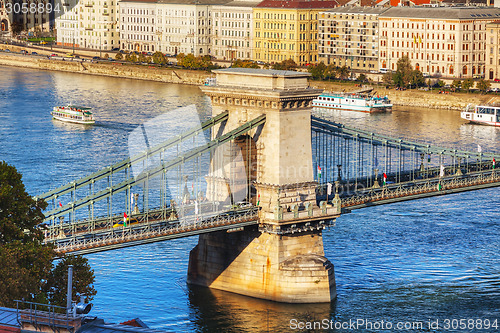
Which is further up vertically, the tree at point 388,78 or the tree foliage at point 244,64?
the tree foliage at point 244,64

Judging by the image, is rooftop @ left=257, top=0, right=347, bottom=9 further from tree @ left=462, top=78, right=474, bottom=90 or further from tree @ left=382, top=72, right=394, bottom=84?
tree @ left=462, top=78, right=474, bottom=90

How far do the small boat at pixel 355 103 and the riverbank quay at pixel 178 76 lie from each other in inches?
130

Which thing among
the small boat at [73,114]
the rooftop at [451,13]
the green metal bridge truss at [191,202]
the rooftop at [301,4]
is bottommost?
the small boat at [73,114]

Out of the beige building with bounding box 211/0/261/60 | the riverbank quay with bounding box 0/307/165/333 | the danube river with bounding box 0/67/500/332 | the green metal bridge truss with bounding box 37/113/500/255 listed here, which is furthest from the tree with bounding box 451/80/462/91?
the riverbank quay with bounding box 0/307/165/333

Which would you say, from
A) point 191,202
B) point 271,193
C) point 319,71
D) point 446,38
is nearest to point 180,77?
point 319,71

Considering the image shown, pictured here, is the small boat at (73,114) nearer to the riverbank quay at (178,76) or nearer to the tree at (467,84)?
the riverbank quay at (178,76)

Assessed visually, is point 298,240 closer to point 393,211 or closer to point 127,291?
point 127,291

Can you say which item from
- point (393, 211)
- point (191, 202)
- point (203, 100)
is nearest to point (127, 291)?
point (191, 202)

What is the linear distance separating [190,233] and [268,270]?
13.9 feet

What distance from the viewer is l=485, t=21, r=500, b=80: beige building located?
485 feet

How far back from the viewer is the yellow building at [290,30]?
166 m

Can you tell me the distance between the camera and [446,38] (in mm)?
148625

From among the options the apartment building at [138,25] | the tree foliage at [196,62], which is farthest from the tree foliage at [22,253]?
the apartment building at [138,25]

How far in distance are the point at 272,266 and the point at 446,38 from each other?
96322 mm
